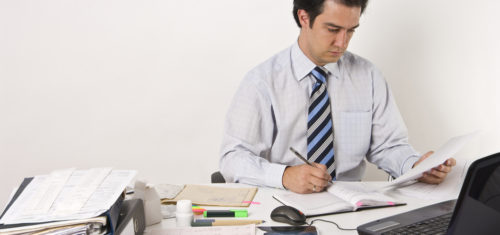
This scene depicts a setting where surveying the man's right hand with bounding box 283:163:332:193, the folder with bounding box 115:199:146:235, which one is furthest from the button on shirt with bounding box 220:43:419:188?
the folder with bounding box 115:199:146:235

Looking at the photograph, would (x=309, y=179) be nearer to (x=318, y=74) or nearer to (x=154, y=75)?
(x=318, y=74)

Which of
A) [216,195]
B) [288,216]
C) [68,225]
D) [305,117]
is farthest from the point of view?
[305,117]

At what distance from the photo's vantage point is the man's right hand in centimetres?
154

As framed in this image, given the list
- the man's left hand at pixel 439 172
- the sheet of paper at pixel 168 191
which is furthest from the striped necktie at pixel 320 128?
the sheet of paper at pixel 168 191

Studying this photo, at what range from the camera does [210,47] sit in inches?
107

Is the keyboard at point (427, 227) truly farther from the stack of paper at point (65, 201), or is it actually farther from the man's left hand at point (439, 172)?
the stack of paper at point (65, 201)

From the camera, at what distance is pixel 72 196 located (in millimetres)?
1121

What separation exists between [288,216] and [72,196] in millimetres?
563

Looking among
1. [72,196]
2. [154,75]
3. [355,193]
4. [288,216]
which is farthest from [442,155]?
[154,75]

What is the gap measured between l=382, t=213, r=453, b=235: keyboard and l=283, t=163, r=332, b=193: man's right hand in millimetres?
380

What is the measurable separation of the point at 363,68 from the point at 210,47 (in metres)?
0.94

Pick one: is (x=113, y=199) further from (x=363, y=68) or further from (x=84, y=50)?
(x=84, y=50)

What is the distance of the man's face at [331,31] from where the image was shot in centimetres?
190

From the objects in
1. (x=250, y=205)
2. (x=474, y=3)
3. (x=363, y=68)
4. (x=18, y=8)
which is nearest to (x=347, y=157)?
(x=363, y=68)
